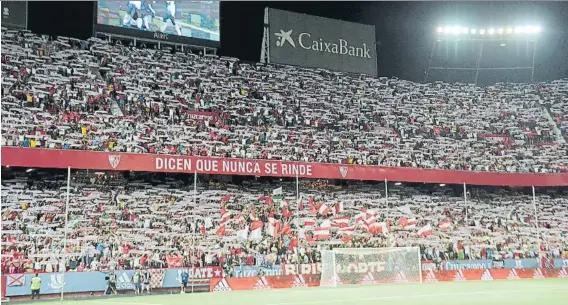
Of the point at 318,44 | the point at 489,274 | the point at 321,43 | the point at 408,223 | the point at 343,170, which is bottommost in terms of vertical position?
the point at 489,274

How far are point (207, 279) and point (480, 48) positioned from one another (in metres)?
35.3

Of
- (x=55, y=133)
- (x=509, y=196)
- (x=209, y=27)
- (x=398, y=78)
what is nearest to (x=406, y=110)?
(x=398, y=78)

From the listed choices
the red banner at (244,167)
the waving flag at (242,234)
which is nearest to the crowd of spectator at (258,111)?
the red banner at (244,167)

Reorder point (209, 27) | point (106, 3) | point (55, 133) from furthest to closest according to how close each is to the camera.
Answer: point (209, 27)
point (106, 3)
point (55, 133)

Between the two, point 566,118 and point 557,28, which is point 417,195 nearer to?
point 566,118

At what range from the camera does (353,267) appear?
28.3 m

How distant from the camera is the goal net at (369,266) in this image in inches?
1108

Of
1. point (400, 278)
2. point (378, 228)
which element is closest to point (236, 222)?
point (378, 228)

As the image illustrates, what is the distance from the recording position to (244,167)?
31.2 metres

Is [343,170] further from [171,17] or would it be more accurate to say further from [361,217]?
[171,17]

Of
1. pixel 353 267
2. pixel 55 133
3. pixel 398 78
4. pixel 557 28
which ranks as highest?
pixel 557 28

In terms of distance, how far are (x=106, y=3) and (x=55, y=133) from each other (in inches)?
477

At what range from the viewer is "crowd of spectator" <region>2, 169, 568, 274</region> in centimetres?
2653

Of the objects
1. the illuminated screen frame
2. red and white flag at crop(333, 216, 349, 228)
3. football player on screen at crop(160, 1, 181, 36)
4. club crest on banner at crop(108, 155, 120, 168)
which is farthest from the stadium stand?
football player on screen at crop(160, 1, 181, 36)
